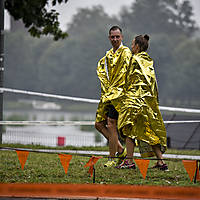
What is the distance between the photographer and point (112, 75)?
6.43 meters

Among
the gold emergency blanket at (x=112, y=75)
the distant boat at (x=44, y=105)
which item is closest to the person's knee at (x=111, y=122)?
the gold emergency blanket at (x=112, y=75)

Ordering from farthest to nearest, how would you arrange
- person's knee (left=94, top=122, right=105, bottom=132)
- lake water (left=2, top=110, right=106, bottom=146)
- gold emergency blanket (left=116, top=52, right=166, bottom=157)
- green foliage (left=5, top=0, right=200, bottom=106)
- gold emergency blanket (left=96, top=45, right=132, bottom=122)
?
green foliage (left=5, top=0, right=200, bottom=106)
lake water (left=2, top=110, right=106, bottom=146)
person's knee (left=94, top=122, right=105, bottom=132)
gold emergency blanket (left=96, top=45, right=132, bottom=122)
gold emergency blanket (left=116, top=52, right=166, bottom=157)

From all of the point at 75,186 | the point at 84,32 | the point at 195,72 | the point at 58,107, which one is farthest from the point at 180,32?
the point at 75,186

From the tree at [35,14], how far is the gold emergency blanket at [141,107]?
14.9 ft

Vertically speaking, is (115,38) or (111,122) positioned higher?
(115,38)

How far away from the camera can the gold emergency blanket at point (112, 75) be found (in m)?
6.32

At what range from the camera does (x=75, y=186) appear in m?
4.74

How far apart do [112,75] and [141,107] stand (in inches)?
24.3

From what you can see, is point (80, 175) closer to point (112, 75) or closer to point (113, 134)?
point (113, 134)

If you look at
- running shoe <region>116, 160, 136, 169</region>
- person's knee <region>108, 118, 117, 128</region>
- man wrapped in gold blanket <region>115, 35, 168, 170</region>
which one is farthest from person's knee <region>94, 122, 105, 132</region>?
running shoe <region>116, 160, 136, 169</region>

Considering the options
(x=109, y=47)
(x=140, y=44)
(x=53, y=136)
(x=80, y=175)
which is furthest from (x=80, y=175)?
(x=109, y=47)

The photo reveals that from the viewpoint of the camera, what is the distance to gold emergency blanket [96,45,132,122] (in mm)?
6316

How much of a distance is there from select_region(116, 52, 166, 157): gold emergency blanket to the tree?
4553 mm

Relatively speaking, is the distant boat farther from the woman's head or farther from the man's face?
the woman's head
